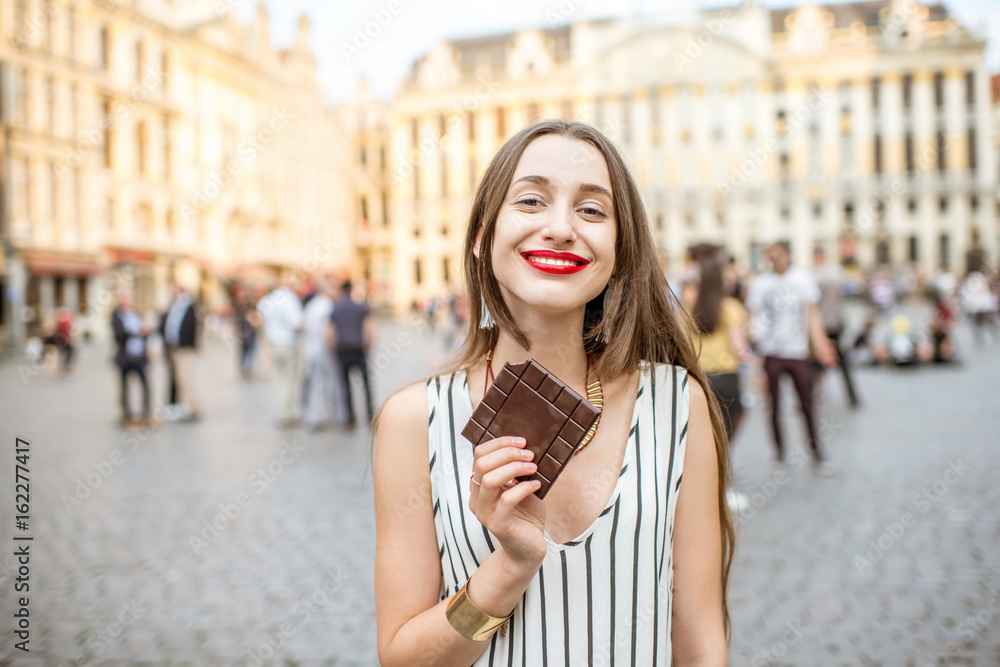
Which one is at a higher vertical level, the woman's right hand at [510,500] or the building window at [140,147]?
the building window at [140,147]

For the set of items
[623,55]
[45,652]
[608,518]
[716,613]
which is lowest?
[45,652]

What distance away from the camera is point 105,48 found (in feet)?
105

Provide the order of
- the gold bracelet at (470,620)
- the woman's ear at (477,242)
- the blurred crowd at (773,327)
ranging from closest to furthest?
the gold bracelet at (470,620)
the woman's ear at (477,242)
the blurred crowd at (773,327)

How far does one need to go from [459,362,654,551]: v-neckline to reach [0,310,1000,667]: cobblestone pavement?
1113 mm

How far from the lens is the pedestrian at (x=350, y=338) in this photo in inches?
388

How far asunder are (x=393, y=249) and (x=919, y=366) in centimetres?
5466

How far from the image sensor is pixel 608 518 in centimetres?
148

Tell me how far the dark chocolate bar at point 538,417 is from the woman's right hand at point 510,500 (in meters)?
0.03

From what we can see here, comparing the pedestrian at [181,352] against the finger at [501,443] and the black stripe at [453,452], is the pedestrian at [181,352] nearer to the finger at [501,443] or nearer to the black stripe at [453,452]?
the black stripe at [453,452]

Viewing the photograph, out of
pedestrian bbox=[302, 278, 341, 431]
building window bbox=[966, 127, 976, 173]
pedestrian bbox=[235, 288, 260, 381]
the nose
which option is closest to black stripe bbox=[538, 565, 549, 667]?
the nose

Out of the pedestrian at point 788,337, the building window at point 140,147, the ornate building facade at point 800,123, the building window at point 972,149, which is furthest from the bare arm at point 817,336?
the building window at point 972,149

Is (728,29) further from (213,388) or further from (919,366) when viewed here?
(213,388)

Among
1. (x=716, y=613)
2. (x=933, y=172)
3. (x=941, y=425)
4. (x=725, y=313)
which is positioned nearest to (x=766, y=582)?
(x=725, y=313)

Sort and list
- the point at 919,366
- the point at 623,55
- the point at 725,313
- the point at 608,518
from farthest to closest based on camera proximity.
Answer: the point at 623,55, the point at 919,366, the point at 725,313, the point at 608,518
